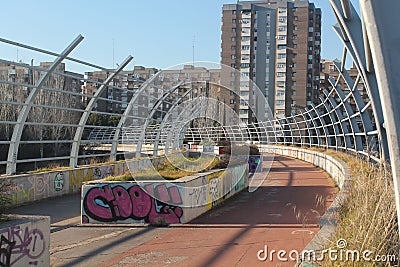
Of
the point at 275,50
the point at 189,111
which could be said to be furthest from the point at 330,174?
the point at 275,50

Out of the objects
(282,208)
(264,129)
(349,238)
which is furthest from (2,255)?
(264,129)

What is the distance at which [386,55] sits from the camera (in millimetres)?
2873

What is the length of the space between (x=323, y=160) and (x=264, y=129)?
20.1m

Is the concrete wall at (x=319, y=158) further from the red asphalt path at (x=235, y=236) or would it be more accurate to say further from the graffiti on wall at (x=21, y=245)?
the graffiti on wall at (x=21, y=245)

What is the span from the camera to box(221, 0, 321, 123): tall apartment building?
73.1 m

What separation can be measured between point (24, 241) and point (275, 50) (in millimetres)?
74252

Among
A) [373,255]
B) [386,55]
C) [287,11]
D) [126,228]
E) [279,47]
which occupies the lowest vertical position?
[126,228]

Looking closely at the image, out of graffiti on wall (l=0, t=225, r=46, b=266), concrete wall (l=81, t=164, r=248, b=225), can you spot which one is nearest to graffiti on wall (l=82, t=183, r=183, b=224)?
concrete wall (l=81, t=164, r=248, b=225)

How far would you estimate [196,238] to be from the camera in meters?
8.99

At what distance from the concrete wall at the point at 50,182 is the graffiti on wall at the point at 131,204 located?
6.54ft

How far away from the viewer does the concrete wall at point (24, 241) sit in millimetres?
5824

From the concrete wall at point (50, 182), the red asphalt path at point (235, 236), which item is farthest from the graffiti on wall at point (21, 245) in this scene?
the concrete wall at point (50, 182)

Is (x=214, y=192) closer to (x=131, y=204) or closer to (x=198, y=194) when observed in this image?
(x=198, y=194)

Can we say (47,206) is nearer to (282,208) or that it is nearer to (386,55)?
(282,208)
